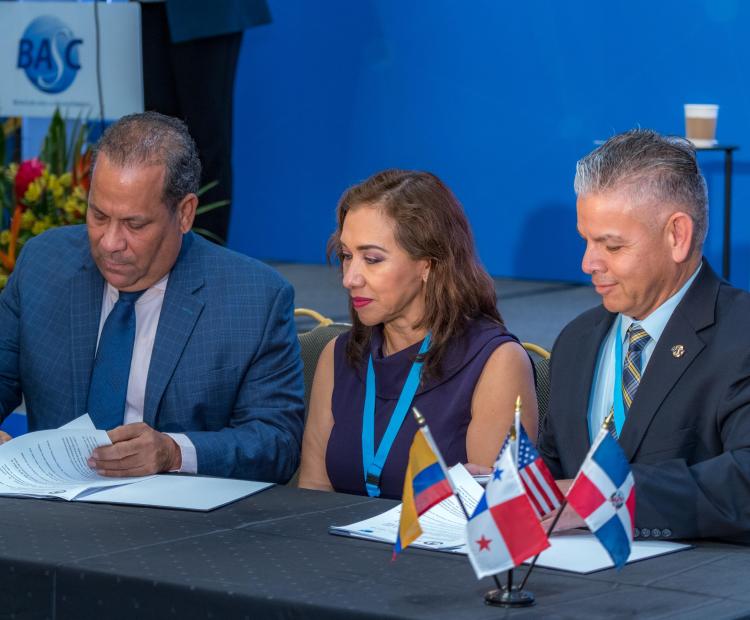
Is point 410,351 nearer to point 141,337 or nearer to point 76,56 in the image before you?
point 141,337

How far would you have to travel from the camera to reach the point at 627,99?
6742 mm

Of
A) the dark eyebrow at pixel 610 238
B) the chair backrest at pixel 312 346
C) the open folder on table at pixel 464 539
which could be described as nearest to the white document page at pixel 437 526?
the open folder on table at pixel 464 539

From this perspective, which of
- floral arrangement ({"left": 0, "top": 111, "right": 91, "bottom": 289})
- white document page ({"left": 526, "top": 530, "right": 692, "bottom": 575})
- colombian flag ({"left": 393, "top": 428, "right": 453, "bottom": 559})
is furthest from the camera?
floral arrangement ({"left": 0, "top": 111, "right": 91, "bottom": 289})

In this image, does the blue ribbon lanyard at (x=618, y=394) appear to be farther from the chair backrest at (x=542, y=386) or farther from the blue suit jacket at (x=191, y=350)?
the blue suit jacket at (x=191, y=350)

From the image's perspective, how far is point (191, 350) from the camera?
3039 millimetres

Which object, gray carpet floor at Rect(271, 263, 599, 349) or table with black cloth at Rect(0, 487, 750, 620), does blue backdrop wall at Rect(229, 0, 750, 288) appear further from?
table with black cloth at Rect(0, 487, 750, 620)

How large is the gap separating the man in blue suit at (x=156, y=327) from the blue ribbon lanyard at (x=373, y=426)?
0.68ft

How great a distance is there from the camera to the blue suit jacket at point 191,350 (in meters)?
3.02

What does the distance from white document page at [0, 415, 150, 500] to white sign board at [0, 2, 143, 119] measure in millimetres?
3032

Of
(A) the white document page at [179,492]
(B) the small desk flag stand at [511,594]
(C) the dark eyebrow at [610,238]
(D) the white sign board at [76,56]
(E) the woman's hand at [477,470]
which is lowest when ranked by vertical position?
(E) the woman's hand at [477,470]

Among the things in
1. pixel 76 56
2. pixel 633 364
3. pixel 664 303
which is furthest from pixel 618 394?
pixel 76 56

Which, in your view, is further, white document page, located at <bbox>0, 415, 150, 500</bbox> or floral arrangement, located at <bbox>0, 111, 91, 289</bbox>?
floral arrangement, located at <bbox>0, 111, 91, 289</bbox>

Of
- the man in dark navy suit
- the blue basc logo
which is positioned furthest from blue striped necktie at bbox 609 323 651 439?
the blue basc logo

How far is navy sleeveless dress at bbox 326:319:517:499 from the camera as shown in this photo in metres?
2.87
